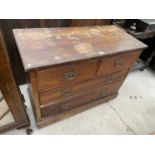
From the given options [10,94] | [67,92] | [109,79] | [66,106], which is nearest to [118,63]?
[109,79]

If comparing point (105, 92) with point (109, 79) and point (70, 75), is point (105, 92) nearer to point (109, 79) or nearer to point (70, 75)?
point (109, 79)

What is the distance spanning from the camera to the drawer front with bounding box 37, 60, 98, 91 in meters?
0.97

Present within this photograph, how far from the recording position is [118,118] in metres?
1.66

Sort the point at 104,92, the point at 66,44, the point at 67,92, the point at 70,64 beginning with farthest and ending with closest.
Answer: the point at 104,92 → the point at 67,92 → the point at 66,44 → the point at 70,64

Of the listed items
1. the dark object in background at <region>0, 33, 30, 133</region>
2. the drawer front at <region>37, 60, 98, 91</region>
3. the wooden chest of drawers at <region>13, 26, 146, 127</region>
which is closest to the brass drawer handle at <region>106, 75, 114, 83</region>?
the wooden chest of drawers at <region>13, 26, 146, 127</region>

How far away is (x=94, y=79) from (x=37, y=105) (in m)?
0.57

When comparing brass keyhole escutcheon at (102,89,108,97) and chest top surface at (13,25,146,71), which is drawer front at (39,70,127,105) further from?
chest top surface at (13,25,146,71)

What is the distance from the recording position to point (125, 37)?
54.4 inches

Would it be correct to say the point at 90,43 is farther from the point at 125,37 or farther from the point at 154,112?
the point at 154,112

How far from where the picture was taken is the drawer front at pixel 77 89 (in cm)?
117

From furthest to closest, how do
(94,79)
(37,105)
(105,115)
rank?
(105,115) < (94,79) < (37,105)

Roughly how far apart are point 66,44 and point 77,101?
2.09 feet
